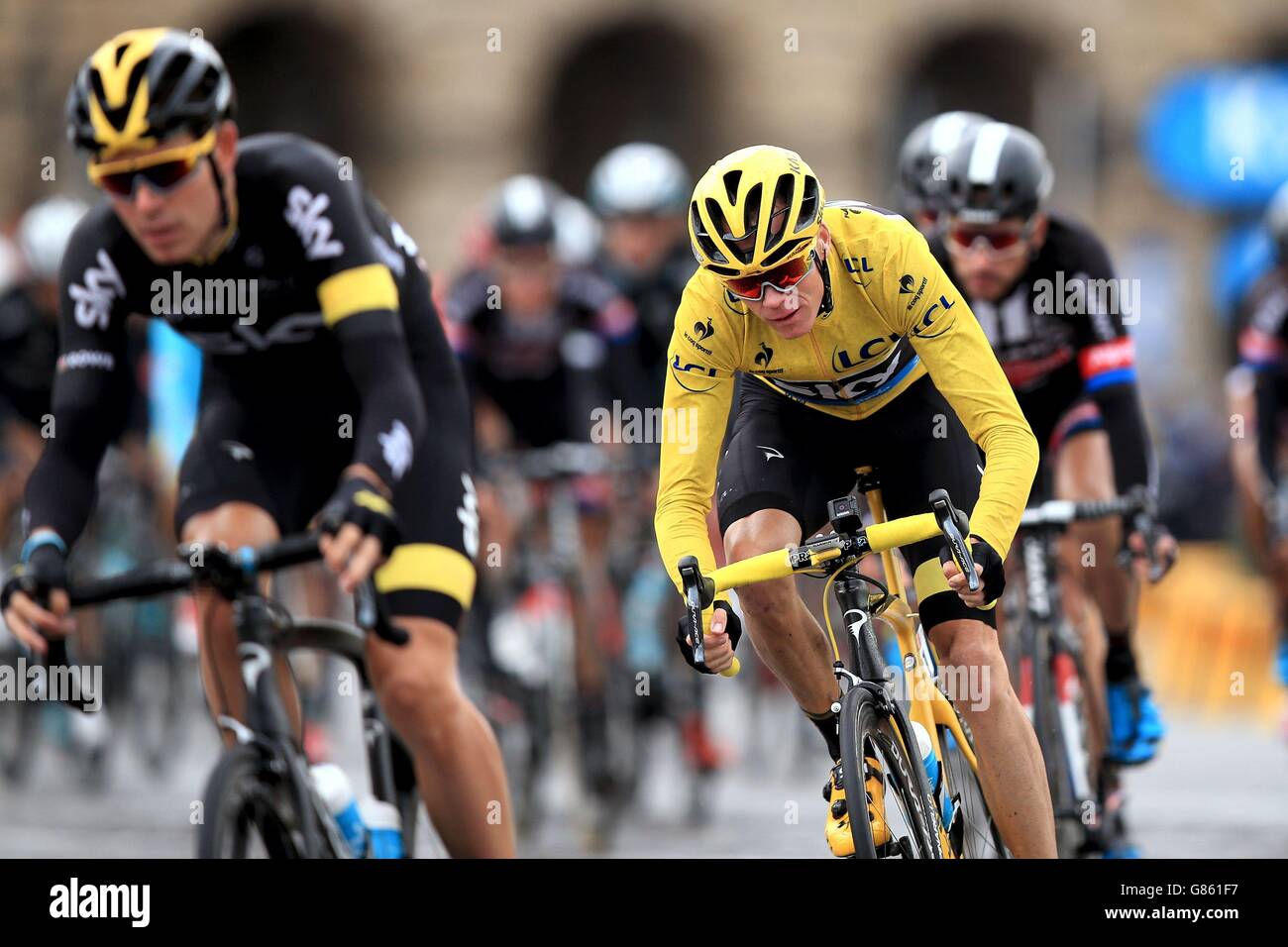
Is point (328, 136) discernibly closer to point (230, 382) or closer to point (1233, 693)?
point (1233, 693)

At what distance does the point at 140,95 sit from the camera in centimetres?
500

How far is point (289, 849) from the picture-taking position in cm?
470

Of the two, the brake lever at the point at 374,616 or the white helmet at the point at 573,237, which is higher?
the white helmet at the point at 573,237

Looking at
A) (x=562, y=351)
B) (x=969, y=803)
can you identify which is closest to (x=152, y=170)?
(x=969, y=803)

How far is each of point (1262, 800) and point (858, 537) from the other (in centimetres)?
589

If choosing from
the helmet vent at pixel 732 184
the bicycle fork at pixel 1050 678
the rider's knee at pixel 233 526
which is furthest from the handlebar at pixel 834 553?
the bicycle fork at pixel 1050 678

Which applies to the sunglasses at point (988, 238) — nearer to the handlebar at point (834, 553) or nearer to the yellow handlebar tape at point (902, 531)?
the handlebar at point (834, 553)

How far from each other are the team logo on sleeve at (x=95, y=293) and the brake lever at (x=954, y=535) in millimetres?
2110

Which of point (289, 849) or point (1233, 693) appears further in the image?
point (1233, 693)

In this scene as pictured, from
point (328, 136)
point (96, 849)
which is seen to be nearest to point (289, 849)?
point (96, 849)

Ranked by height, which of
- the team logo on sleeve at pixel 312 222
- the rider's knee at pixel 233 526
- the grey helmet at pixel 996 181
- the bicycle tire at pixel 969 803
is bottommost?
the bicycle tire at pixel 969 803

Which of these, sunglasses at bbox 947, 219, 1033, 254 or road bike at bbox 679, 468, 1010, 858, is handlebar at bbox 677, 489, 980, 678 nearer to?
road bike at bbox 679, 468, 1010, 858

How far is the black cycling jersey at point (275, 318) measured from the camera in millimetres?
5129
